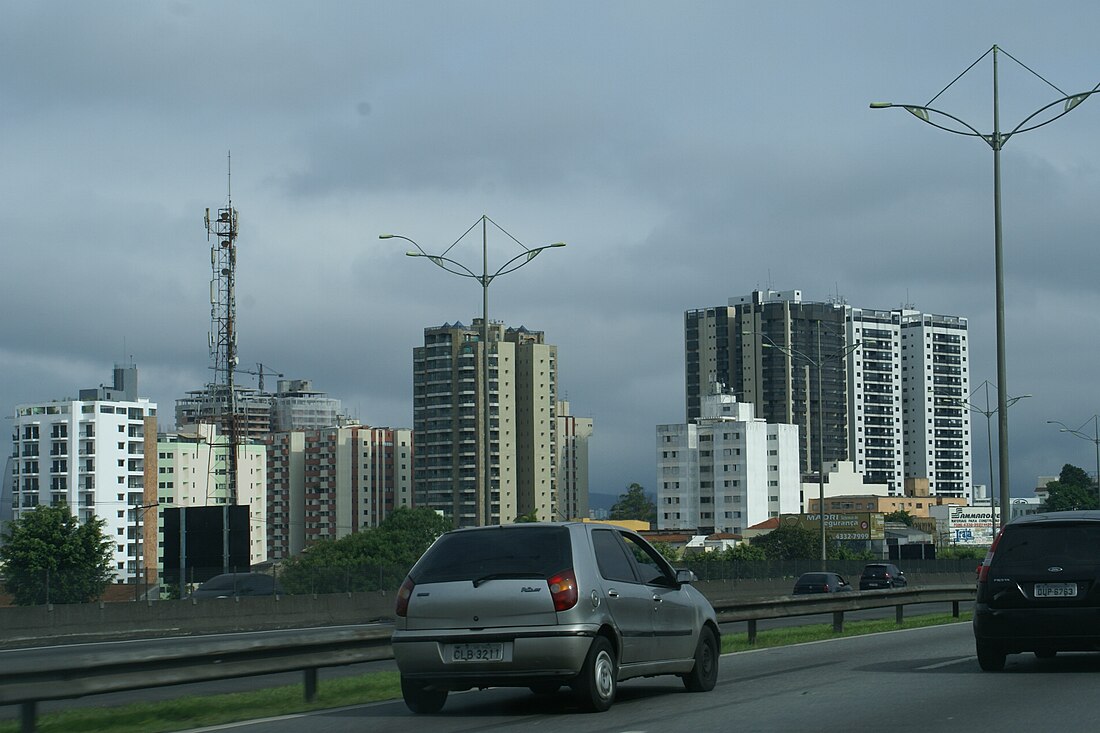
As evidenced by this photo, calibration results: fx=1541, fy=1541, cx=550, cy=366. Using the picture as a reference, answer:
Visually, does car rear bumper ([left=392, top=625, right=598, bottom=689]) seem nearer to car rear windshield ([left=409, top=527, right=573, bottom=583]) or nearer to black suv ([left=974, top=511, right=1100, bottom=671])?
car rear windshield ([left=409, top=527, right=573, bottom=583])

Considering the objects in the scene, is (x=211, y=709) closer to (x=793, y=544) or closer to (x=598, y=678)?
(x=598, y=678)

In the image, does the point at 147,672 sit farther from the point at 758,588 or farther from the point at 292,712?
the point at 758,588

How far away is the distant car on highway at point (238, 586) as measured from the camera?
41.9 m

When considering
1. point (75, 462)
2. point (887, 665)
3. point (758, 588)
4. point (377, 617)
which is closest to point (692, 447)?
point (75, 462)

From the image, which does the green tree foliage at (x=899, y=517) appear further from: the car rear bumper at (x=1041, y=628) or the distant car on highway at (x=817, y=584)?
the car rear bumper at (x=1041, y=628)

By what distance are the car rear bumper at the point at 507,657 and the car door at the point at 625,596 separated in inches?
22.3

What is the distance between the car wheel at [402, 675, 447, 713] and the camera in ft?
41.8

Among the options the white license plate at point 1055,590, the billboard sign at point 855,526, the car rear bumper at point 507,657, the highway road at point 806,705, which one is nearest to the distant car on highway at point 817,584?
the highway road at point 806,705

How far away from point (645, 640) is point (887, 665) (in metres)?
5.80

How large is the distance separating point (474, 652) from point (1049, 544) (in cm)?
688

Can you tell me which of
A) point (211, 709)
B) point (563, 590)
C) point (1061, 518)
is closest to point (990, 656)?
point (1061, 518)

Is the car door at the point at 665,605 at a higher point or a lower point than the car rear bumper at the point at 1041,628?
higher

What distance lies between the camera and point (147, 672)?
1173 cm

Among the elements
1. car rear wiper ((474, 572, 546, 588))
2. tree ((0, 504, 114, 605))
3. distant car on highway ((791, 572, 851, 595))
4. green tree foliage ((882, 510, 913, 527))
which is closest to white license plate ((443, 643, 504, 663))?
car rear wiper ((474, 572, 546, 588))
